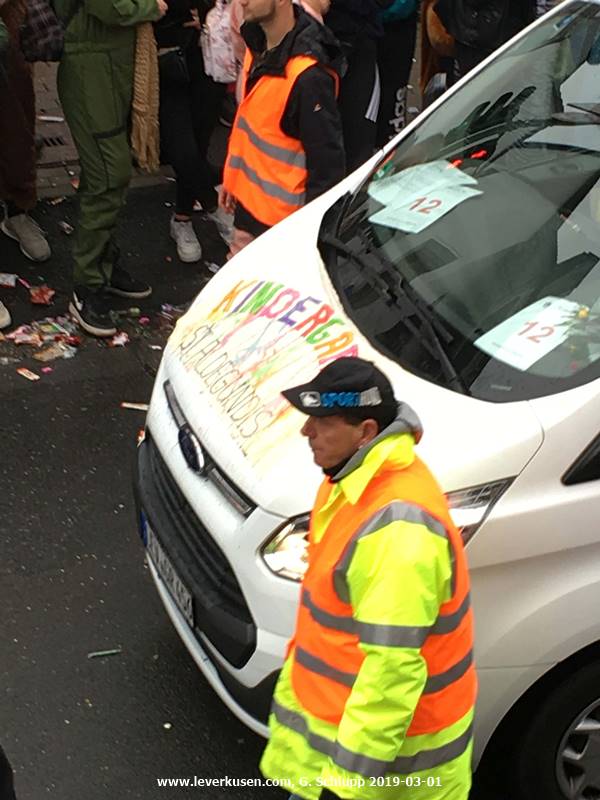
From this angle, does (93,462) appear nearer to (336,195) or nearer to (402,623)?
(336,195)

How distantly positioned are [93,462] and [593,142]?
256cm

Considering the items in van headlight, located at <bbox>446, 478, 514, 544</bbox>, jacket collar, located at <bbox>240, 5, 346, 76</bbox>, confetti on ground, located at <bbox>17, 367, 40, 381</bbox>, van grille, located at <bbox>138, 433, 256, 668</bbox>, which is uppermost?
jacket collar, located at <bbox>240, 5, 346, 76</bbox>

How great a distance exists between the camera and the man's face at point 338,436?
2242 mm

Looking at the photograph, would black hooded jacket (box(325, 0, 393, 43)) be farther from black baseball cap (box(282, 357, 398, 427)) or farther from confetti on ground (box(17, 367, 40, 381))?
black baseball cap (box(282, 357, 398, 427))

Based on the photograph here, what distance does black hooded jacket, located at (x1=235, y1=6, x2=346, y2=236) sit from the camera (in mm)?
4375

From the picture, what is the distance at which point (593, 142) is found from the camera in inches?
137

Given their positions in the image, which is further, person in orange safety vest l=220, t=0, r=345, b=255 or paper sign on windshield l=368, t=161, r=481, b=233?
person in orange safety vest l=220, t=0, r=345, b=255

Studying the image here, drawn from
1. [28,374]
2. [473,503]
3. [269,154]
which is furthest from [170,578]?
[28,374]

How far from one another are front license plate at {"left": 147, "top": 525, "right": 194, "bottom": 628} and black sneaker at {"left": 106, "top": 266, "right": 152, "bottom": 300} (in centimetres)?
292

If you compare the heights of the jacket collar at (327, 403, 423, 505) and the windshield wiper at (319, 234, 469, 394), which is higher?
the jacket collar at (327, 403, 423, 505)

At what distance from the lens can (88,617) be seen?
160 inches

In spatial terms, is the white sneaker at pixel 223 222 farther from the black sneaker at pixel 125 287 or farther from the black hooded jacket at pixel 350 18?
the black hooded jacket at pixel 350 18

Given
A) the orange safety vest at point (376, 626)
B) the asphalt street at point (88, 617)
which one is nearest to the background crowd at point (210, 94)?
the asphalt street at point (88, 617)

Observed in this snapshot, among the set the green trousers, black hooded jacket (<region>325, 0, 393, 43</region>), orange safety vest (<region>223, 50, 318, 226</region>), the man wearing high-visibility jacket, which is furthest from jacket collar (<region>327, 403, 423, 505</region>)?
black hooded jacket (<region>325, 0, 393, 43</region>)
